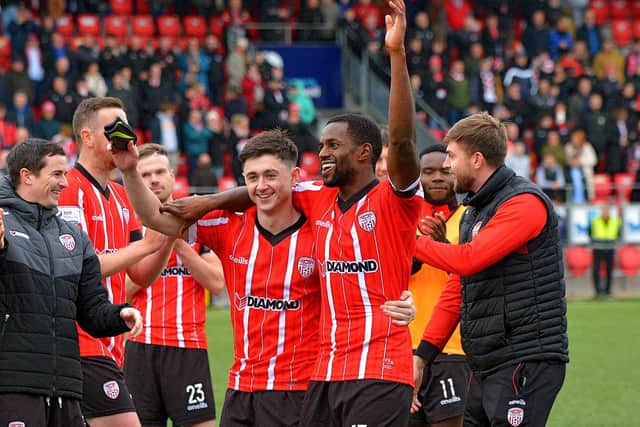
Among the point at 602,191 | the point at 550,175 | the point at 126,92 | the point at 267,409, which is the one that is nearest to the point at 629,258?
the point at 602,191

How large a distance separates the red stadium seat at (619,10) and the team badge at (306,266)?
2801 cm

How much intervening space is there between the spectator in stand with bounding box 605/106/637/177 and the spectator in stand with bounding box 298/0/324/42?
23.9 feet

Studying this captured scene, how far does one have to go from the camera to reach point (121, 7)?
27203 millimetres

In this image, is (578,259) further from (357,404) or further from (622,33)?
(357,404)

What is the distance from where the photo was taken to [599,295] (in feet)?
73.8

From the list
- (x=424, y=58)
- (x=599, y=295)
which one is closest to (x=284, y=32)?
(x=424, y=58)

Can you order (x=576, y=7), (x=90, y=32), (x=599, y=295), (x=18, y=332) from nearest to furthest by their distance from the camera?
(x=18, y=332) → (x=599, y=295) → (x=90, y=32) → (x=576, y=7)

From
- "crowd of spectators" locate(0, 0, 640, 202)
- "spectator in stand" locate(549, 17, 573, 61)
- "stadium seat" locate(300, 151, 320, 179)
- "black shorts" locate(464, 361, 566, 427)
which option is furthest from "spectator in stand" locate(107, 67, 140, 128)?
"black shorts" locate(464, 361, 566, 427)

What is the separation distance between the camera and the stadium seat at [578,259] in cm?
2259

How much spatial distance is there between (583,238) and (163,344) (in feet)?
52.4

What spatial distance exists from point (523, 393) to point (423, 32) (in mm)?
22069

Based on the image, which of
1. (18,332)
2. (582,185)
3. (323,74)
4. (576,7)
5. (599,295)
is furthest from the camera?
(576,7)

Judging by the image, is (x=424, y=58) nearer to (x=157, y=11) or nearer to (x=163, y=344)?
(x=157, y=11)

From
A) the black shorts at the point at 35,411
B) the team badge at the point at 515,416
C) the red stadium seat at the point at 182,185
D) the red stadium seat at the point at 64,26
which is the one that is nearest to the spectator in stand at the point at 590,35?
the red stadium seat at the point at 182,185
